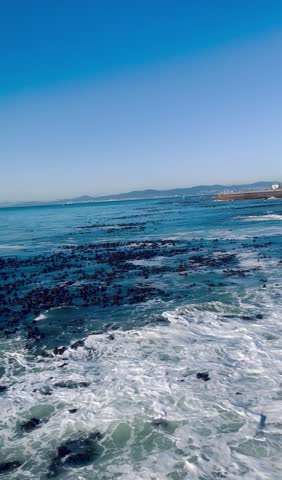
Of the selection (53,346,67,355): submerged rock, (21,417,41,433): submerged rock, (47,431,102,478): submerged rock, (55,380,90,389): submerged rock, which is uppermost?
(53,346,67,355): submerged rock

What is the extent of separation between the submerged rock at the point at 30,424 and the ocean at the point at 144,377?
34 mm

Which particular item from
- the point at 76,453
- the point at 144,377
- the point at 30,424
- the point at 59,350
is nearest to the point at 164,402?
the point at 144,377

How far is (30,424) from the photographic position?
9.56m

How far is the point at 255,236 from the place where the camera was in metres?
41.9

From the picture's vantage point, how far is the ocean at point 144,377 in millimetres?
8164

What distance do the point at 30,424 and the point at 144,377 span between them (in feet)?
12.4

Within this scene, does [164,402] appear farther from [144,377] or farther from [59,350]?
[59,350]

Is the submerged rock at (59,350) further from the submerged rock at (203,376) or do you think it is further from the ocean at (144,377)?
the submerged rock at (203,376)

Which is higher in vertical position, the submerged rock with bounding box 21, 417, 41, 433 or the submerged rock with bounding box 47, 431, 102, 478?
the submerged rock with bounding box 21, 417, 41, 433

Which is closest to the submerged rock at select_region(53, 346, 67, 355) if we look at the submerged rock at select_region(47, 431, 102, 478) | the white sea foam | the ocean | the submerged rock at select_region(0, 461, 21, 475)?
the ocean

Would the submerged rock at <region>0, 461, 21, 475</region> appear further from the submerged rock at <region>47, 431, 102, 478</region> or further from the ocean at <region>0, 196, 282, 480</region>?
the submerged rock at <region>47, 431, 102, 478</region>

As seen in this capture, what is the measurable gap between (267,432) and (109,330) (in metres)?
8.50

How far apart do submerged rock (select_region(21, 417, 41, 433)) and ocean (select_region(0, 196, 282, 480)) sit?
34 millimetres

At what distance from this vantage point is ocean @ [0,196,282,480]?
8164mm
